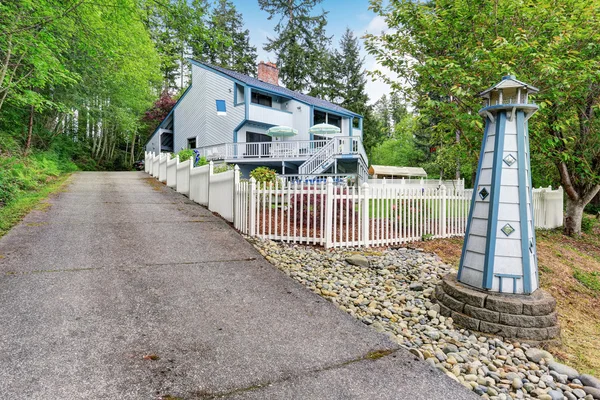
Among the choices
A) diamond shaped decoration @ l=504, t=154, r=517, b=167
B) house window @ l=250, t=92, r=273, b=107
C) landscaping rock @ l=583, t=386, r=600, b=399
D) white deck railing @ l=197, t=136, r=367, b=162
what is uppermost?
house window @ l=250, t=92, r=273, b=107

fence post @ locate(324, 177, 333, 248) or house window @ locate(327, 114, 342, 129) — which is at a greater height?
house window @ locate(327, 114, 342, 129)

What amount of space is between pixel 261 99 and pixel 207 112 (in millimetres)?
3577

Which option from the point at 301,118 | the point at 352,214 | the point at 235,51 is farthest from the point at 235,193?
the point at 235,51

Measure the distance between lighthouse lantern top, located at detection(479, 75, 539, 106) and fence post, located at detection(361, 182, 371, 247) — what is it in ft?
9.23

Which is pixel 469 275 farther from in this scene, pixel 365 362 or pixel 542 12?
pixel 542 12

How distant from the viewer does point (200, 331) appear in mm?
2748

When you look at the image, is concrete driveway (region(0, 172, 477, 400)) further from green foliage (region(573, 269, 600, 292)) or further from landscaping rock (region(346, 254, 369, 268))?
green foliage (region(573, 269, 600, 292))

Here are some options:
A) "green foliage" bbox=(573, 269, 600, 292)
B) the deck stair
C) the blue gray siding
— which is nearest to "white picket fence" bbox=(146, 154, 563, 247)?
"green foliage" bbox=(573, 269, 600, 292)

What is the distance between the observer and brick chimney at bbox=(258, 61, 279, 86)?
878 inches

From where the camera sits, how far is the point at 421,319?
3.37 meters

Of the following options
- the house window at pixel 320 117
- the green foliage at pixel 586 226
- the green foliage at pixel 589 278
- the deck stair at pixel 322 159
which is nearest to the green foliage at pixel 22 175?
the deck stair at pixel 322 159

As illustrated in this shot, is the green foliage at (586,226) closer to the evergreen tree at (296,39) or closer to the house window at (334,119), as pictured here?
the house window at (334,119)

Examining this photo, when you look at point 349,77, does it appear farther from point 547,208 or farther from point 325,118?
point 547,208

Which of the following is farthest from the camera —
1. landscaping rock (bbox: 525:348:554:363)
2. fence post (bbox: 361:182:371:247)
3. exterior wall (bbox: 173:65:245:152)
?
exterior wall (bbox: 173:65:245:152)
